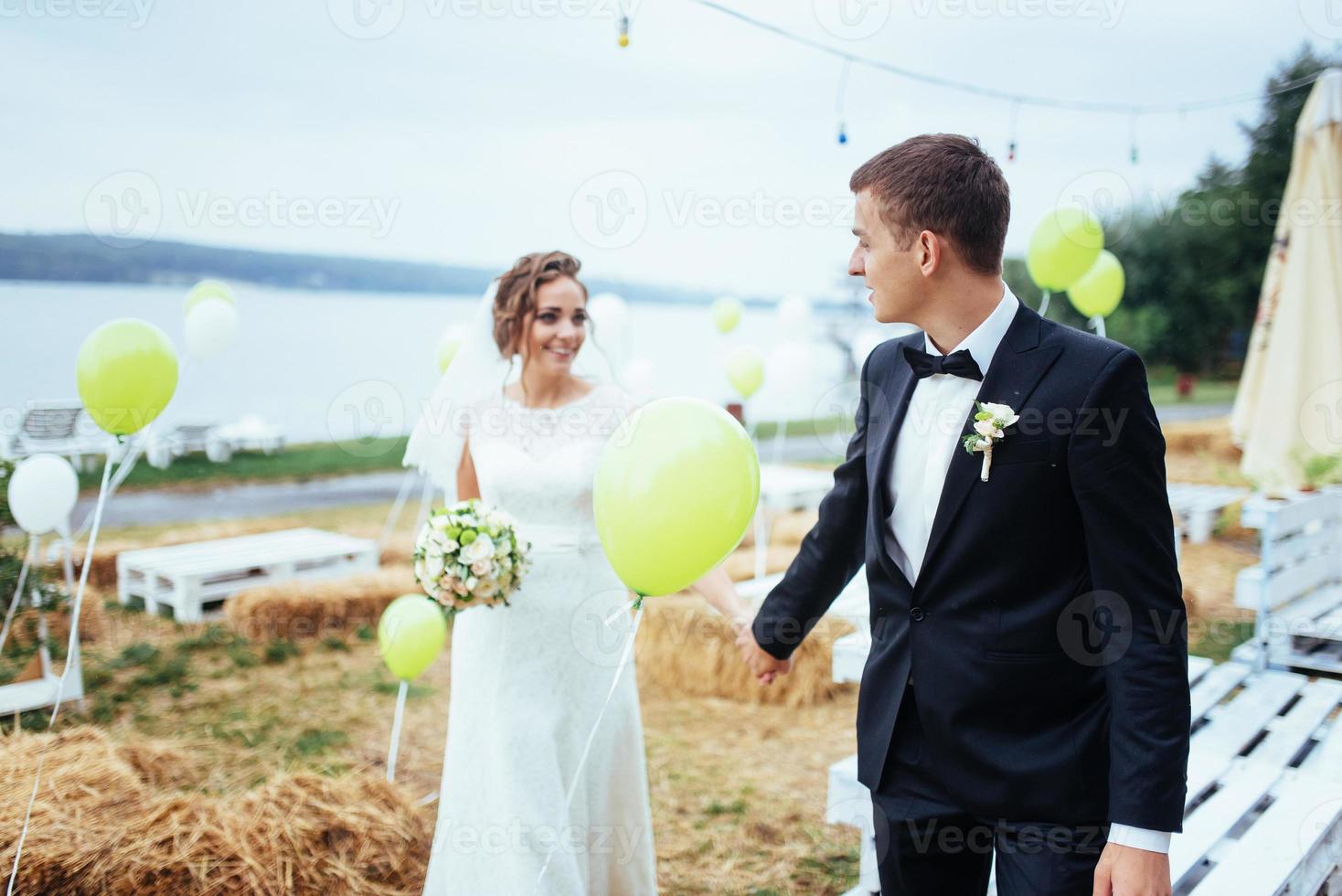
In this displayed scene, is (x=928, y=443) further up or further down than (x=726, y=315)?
further down

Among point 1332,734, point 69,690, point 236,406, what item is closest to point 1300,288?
point 1332,734

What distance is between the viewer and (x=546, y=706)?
2.92 meters

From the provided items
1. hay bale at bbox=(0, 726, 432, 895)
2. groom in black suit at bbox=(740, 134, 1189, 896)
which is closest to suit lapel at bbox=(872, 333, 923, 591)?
groom in black suit at bbox=(740, 134, 1189, 896)

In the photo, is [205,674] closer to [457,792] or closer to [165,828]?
[165,828]

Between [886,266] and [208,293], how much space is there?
215 inches

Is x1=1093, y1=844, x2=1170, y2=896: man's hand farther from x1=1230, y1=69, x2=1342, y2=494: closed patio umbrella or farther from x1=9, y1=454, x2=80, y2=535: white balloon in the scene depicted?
x1=1230, y1=69, x2=1342, y2=494: closed patio umbrella

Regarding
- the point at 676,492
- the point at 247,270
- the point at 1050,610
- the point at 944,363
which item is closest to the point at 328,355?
the point at 247,270

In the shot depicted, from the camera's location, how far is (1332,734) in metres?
3.59

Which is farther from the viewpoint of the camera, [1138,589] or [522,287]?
[522,287]

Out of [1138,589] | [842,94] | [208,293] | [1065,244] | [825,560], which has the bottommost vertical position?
[825,560]

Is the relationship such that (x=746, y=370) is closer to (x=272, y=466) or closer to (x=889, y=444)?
(x=889, y=444)

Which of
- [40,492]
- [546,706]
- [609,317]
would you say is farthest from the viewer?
[609,317]

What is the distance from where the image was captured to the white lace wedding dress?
A: 279 centimetres

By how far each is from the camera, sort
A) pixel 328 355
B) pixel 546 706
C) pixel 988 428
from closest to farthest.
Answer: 1. pixel 988 428
2. pixel 546 706
3. pixel 328 355
